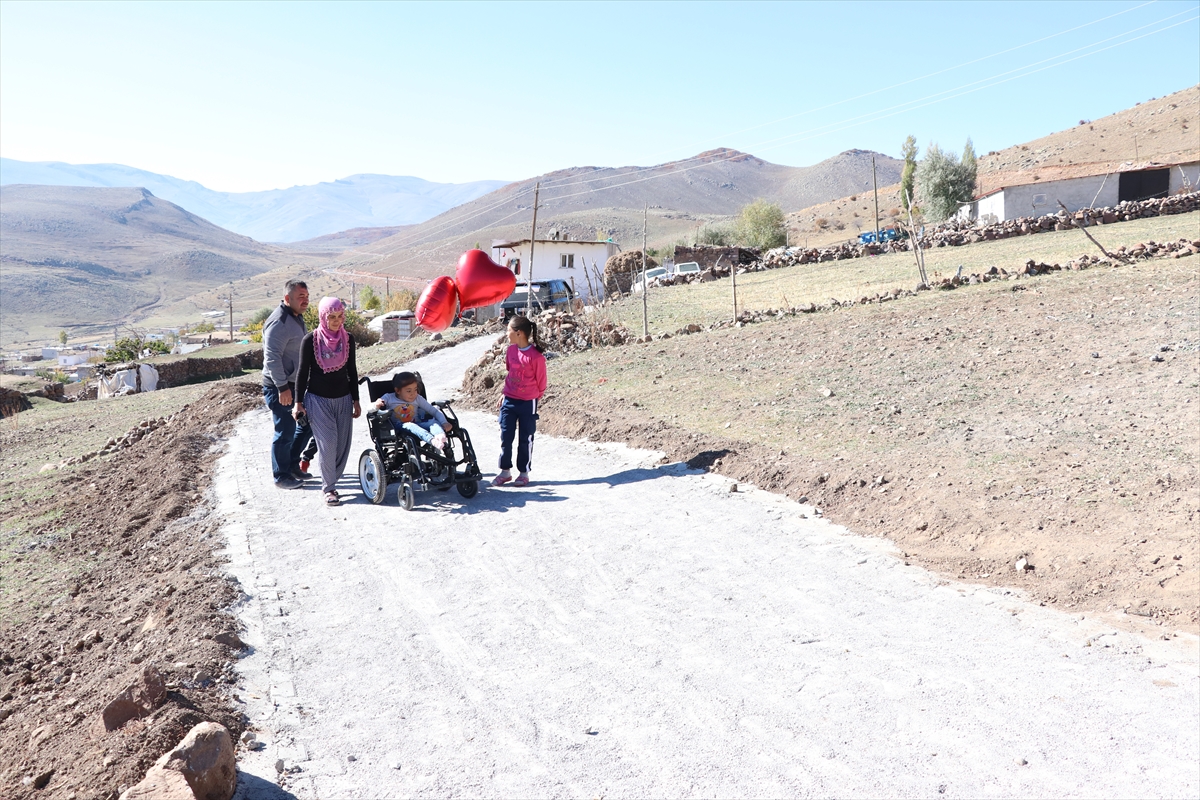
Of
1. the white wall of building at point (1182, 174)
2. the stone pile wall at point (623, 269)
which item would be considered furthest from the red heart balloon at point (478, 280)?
the white wall of building at point (1182, 174)

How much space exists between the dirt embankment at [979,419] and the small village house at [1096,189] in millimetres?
29988

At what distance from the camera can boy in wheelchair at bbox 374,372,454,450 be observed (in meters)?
8.60

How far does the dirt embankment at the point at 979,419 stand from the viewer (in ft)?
21.4

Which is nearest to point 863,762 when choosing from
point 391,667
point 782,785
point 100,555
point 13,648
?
point 782,785

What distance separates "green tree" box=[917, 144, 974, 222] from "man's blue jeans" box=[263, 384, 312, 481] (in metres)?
56.5

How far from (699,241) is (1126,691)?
64.4 m

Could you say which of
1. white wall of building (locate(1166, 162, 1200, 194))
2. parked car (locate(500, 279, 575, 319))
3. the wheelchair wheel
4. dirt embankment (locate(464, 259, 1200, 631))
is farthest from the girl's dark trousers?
white wall of building (locate(1166, 162, 1200, 194))

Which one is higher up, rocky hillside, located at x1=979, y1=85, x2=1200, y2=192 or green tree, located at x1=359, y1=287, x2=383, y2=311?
rocky hillside, located at x1=979, y1=85, x2=1200, y2=192

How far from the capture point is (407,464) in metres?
8.43

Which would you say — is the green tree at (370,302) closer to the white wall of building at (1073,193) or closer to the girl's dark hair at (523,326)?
the white wall of building at (1073,193)

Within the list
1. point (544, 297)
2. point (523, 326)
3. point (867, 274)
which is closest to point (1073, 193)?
point (867, 274)

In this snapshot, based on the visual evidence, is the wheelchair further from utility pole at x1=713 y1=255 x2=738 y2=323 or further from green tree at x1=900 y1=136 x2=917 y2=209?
green tree at x1=900 y1=136 x2=917 y2=209

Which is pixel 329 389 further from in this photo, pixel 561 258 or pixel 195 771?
pixel 561 258

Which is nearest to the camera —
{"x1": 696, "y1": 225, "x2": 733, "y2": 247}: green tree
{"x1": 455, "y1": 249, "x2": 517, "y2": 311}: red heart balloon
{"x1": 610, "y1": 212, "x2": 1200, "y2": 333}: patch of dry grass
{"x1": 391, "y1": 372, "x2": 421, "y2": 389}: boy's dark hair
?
{"x1": 391, "y1": 372, "x2": 421, "y2": 389}: boy's dark hair
